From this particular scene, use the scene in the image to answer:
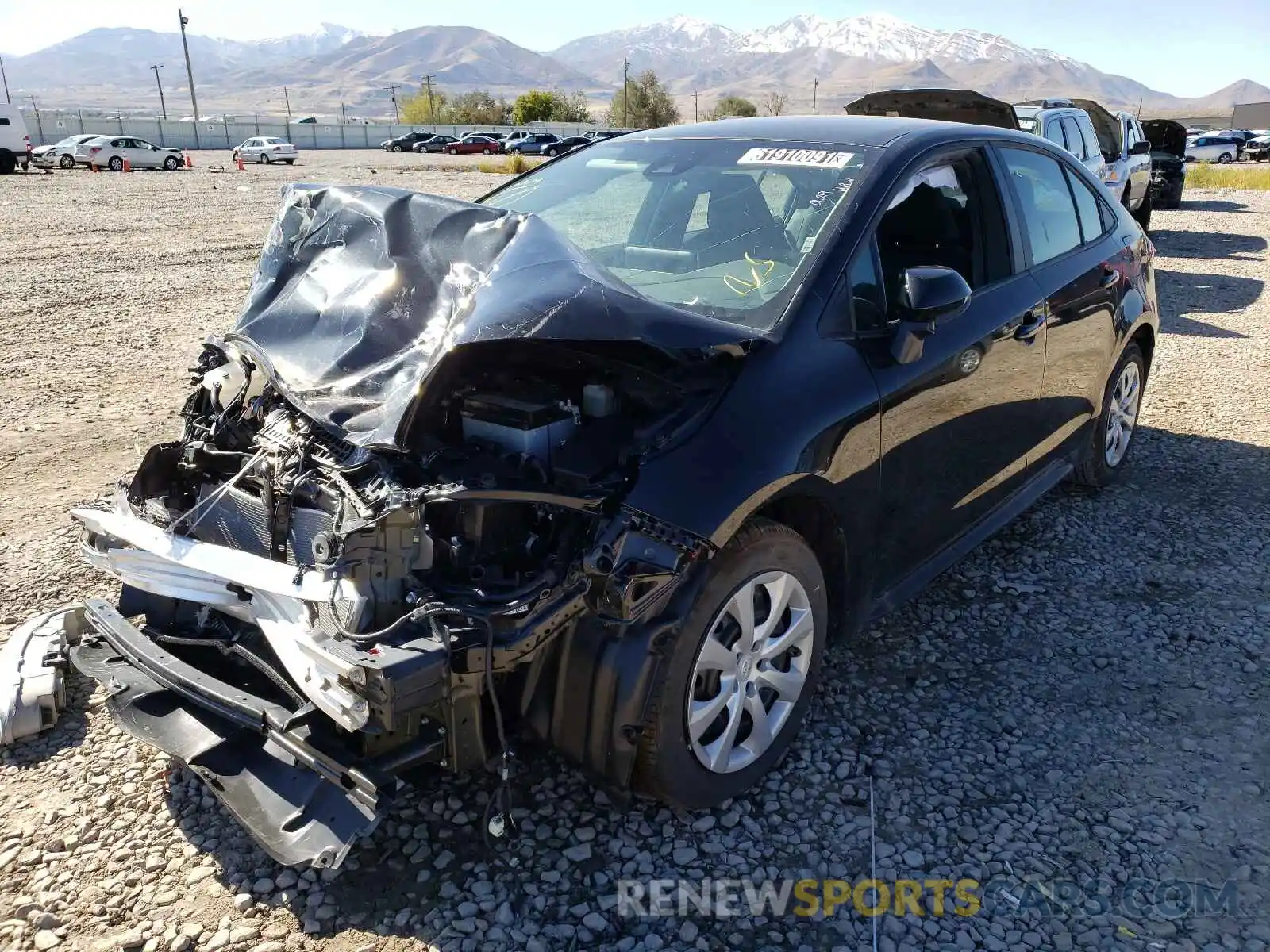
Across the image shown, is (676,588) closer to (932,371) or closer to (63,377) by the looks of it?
(932,371)

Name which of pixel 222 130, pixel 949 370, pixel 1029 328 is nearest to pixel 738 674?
pixel 949 370

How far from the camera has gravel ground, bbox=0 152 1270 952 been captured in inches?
97.7

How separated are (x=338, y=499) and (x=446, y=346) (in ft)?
1.62

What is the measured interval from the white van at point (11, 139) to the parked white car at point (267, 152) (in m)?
13.9

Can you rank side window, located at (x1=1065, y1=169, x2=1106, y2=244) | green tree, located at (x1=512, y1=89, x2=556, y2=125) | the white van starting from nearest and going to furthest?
1. side window, located at (x1=1065, y1=169, x2=1106, y2=244)
2. the white van
3. green tree, located at (x1=512, y1=89, x2=556, y2=125)

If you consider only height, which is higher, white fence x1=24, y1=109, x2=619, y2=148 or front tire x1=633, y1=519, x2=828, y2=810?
white fence x1=24, y1=109, x2=619, y2=148

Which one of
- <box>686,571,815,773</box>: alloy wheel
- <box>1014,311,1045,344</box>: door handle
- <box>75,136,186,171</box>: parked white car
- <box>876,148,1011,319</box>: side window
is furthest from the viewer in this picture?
<box>75,136,186,171</box>: parked white car

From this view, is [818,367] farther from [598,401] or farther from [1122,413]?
[1122,413]

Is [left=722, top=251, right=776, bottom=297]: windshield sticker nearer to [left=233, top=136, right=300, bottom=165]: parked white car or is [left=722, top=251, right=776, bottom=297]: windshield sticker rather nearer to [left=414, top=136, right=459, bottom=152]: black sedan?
[left=233, top=136, right=300, bottom=165]: parked white car

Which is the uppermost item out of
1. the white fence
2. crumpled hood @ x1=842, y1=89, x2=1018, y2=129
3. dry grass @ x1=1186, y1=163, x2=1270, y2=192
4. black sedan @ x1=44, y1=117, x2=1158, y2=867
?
the white fence

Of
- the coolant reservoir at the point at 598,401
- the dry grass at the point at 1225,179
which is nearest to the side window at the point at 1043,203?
the coolant reservoir at the point at 598,401

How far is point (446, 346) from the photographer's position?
99.0 inches

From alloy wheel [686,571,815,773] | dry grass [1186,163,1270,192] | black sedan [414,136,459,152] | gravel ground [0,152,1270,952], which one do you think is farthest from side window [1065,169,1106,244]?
black sedan [414,136,459,152]

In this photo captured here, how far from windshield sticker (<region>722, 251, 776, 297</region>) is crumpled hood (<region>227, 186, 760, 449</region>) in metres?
0.33
